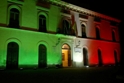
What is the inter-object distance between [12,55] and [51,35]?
5022mm

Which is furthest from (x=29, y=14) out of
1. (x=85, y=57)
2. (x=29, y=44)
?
(x=85, y=57)

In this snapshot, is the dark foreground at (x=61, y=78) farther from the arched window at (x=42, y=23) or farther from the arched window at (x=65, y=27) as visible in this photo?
the arched window at (x=65, y=27)

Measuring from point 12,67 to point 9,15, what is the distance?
519cm

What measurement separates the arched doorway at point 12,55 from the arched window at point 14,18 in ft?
6.34

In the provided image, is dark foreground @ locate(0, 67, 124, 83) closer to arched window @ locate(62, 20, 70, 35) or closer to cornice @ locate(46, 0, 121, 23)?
arched window @ locate(62, 20, 70, 35)

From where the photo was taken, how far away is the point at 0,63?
42.7 ft

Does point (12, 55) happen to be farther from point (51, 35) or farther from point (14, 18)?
point (51, 35)

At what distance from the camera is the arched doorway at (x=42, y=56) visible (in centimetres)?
1568

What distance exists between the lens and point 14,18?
48.6 feet

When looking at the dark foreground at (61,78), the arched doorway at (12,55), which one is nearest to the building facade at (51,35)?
the arched doorway at (12,55)

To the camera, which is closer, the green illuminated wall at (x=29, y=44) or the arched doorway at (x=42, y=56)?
the green illuminated wall at (x=29, y=44)

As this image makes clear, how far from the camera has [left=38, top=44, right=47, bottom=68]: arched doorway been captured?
617 inches

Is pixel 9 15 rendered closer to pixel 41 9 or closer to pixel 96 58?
pixel 41 9

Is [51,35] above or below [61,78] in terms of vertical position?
above
